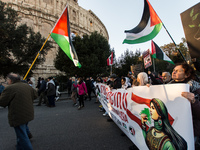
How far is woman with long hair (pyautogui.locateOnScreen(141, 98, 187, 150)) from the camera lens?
1.58m

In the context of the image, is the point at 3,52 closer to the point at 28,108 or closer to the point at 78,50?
the point at 78,50

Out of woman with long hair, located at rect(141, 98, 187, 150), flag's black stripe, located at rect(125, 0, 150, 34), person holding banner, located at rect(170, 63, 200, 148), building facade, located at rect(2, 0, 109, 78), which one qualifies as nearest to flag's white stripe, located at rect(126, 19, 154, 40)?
flag's black stripe, located at rect(125, 0, 150, 34)

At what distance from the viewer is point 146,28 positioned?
12.6ft

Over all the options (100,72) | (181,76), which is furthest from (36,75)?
(181,76)

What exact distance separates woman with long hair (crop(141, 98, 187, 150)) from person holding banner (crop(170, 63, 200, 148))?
0.34m

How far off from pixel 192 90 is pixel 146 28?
266 centimetres

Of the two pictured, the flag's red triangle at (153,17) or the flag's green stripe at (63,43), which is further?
the flag's green stripe at (63,43)

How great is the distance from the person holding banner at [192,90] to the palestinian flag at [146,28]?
191cm

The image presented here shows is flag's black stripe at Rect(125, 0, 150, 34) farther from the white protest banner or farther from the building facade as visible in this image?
the building facade

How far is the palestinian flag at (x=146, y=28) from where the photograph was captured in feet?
11.7

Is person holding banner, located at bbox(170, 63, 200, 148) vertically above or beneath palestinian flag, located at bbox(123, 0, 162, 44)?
beneath

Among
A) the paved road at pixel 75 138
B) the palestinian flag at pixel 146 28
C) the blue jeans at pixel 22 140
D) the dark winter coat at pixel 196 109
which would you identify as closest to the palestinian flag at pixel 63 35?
the palestinian flag at pixel 146 28

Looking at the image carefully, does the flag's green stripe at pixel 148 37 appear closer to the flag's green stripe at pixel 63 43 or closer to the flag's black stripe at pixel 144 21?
the flag's black stripe at pixel 144 21

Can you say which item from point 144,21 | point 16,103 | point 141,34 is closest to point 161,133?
point 16,103
